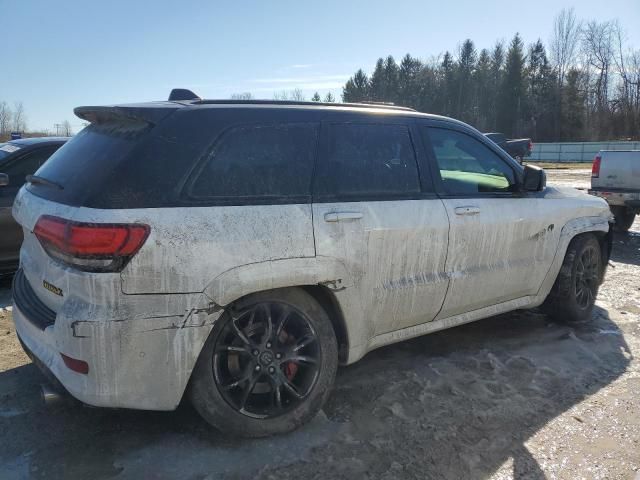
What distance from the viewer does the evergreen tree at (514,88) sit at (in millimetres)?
72875

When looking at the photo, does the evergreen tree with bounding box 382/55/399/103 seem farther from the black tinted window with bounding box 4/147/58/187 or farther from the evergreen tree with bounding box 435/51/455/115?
the black tinted window with bounding box 4/147/58/187

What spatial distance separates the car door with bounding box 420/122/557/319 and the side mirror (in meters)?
0.06

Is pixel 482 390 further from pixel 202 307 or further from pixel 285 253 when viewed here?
pixel 202 307

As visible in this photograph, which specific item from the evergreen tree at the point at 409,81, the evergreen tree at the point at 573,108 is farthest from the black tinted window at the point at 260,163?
the evergreen tree at the point at 409,81

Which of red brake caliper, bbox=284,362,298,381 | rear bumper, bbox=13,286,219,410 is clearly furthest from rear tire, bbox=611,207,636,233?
rear bumper, bbox=13,286,219,410

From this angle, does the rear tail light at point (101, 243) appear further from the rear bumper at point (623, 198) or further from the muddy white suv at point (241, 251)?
the rear bumper at point (623, 198)

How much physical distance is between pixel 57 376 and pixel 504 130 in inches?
3096

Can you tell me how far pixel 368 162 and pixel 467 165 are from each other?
41.7 inches

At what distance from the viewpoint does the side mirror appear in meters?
4.34

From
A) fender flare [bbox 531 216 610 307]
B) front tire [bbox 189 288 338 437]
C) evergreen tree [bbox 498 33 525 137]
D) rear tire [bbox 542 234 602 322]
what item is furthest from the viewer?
evergreen tree [bbox 498 33 525 137]

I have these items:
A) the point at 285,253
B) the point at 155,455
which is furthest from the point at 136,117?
the point at 155,455

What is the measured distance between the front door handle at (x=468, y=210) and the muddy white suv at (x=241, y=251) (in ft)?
0.05

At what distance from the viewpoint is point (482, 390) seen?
12.2 ft

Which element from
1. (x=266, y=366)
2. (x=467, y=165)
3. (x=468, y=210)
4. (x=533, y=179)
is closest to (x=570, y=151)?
(x=533, y=179)
